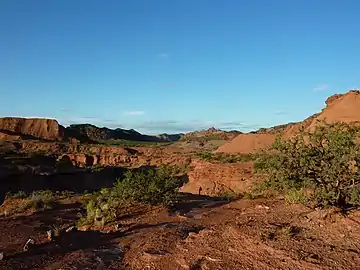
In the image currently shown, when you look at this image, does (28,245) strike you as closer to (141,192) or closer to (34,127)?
(141,192)

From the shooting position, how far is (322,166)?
32.2 ft

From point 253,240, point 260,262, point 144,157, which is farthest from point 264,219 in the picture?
point 144,157

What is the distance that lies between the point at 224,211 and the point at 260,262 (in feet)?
22.8

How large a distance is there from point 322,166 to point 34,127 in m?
79.4

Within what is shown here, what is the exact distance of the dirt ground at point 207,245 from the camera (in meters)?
6.82

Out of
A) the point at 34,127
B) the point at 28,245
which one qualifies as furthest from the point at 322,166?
the point at 34,127

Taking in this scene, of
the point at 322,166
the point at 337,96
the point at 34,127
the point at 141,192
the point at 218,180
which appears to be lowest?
the point at 218,180

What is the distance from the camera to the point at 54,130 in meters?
82.8

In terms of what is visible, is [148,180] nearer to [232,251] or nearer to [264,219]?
[264,219]

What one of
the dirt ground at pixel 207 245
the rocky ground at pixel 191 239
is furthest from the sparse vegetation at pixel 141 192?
the dirt ground at pixel 207 245

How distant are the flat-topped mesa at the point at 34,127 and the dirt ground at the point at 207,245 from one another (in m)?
72.5

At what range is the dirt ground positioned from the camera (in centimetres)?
682

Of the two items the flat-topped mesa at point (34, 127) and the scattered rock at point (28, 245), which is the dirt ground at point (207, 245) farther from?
the flat-topped mesa at point (34, 127)

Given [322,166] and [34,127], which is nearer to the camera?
[322,166]
